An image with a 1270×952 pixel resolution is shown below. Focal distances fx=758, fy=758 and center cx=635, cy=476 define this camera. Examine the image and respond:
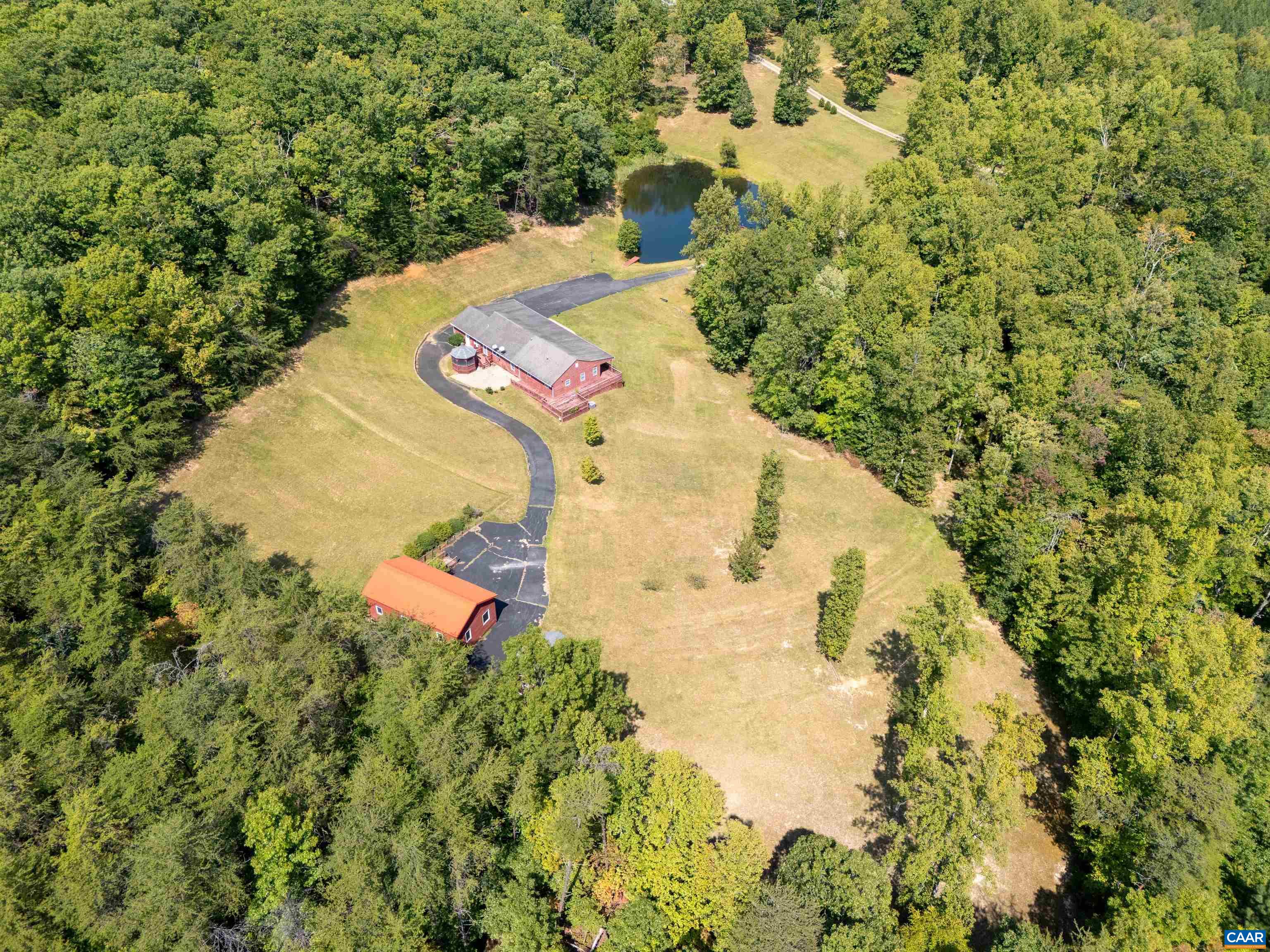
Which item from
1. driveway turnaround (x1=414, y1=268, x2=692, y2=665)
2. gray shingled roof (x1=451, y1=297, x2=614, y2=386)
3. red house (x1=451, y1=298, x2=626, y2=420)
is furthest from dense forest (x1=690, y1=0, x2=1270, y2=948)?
driveway turnaround (x1=414, y1=268, x2=692, y2=665)

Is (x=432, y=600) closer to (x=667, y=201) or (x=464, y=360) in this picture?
(x=464, y=360)

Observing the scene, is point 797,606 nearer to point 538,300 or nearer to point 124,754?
point 124,754

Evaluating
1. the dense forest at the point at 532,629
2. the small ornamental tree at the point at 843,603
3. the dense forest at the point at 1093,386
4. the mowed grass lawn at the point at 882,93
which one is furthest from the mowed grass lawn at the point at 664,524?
the mowed grass lawn at the point at 882,93

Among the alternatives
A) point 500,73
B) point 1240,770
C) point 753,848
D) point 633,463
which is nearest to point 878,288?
point 633,463

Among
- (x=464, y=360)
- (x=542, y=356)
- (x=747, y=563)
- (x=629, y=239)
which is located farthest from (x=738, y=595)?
(x=629, y=239)

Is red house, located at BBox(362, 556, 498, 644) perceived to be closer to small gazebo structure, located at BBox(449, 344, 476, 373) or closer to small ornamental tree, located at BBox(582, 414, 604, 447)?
small ornamental tree, located at BBox(582, 414, 604, 447)
